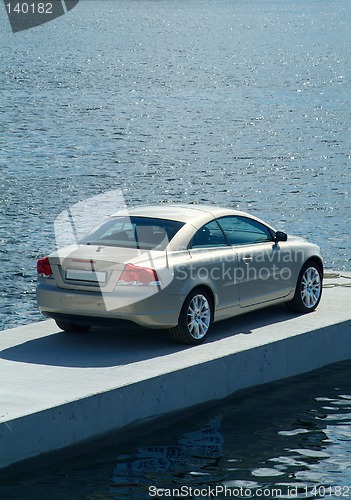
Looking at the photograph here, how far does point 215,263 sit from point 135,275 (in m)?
1.12

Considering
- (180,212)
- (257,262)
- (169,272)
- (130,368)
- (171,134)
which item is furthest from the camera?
(171,134)

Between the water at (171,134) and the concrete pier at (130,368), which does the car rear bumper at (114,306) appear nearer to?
the concrete pier at (130,368)

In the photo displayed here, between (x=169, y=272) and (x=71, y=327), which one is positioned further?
(x=71, y=327)

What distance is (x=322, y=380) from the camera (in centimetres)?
1377

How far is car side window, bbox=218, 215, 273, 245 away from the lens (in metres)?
13.8

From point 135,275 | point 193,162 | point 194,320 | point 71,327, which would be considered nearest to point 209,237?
point 194,320

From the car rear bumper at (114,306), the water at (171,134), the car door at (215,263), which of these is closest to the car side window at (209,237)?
the car door at (215,263)

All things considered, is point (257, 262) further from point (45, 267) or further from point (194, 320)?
point (45, 267)

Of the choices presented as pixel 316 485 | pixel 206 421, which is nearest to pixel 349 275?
pixel 206 421

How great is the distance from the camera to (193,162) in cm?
3906

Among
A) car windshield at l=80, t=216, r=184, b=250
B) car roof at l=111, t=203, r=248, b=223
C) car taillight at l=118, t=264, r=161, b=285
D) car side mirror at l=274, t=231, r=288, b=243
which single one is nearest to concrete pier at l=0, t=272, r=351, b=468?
car taillight at l=118, t=264, r=161, b=285

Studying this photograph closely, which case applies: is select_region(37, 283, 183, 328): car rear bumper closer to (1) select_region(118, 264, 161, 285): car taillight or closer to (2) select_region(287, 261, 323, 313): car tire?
(1) select_region(118, 264, 161, 285): car taillight

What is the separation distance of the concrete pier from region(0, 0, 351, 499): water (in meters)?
0.27

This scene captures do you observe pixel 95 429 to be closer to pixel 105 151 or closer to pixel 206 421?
pixel 206 421
